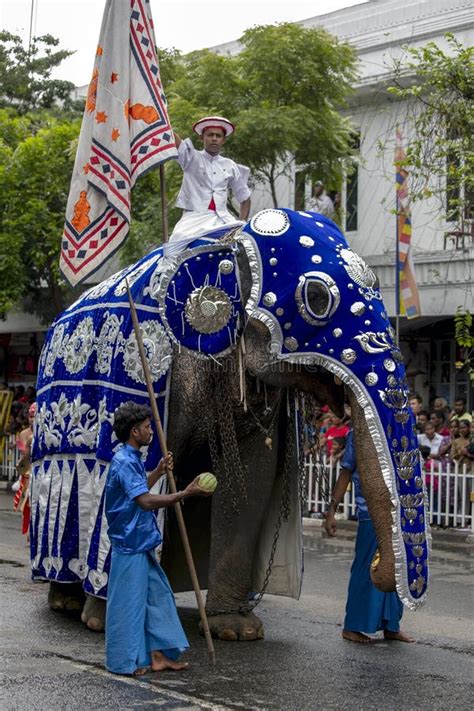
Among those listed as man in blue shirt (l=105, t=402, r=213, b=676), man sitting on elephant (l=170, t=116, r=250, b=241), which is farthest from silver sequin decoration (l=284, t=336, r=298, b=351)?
man sitting on elephant (l=170, t=116, r=250, b=241)

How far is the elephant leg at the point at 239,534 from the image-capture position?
800 centimetres

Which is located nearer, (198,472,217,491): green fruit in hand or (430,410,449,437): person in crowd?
(198,472,217,491): green fruit in hand

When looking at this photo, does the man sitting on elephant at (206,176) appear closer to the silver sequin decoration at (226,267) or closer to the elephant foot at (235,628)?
the silver sequin decoration at (226,267)

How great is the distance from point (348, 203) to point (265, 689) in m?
17.8

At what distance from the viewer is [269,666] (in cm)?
700

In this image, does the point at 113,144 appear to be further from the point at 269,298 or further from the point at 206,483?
the point at 206,483

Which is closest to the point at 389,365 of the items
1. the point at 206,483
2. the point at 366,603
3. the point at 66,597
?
the point at 206,483

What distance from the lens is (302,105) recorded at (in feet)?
65.4

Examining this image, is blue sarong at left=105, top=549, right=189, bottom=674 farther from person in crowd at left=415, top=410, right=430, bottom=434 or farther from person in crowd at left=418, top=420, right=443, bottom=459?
person in crowd at left=415, top=410, right=430, bottom=434

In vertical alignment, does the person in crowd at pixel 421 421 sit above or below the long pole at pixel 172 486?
above

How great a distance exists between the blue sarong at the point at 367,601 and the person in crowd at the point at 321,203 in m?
14.0

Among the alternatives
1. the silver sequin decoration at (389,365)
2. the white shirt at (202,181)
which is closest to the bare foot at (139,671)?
the silver sequin decoration at (389,365)

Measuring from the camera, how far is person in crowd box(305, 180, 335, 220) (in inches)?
858

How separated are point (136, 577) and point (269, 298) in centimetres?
185
